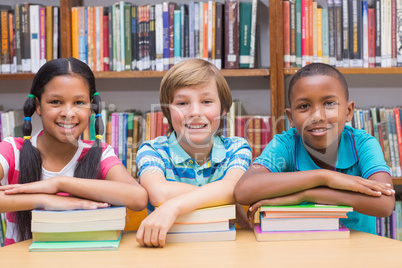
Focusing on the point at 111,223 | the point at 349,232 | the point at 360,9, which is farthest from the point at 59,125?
the point at 360,9

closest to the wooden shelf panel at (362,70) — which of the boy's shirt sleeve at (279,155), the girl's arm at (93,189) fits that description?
the boy's shirt sleeve at (279,155)

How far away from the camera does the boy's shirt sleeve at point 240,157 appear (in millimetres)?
1309

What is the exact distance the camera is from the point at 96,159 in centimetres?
132

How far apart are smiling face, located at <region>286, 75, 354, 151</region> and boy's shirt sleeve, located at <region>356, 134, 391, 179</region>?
82 mm

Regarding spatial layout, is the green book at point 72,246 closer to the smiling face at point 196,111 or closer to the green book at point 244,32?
the smiling face at point 196,111

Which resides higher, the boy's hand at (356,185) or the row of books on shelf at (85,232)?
the boy's hand at (356,185)

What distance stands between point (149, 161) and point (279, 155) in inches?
16.0

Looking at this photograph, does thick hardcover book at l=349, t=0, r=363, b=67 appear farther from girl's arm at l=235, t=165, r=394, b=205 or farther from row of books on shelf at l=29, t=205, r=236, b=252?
row of books on shelf at l=29, t=205, r=236, b=252

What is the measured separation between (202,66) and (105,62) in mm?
869

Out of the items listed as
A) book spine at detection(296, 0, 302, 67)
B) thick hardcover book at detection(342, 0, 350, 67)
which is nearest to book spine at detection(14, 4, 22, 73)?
book spine at detection(296, 0, 302, 67)

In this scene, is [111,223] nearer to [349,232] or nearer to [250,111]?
[349,232]

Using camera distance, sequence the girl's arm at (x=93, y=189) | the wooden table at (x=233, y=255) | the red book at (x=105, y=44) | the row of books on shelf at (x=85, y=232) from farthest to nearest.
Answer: the red book at (x=105, y=44) < the girl's arm at (x=93, y=189) < the row of books on shelf at (x=85, y=232) < the wooden table at (x=233, y=255)

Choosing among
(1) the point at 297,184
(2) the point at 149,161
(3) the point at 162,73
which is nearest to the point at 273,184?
(1) the point at 297,184

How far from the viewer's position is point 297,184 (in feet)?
3.43
